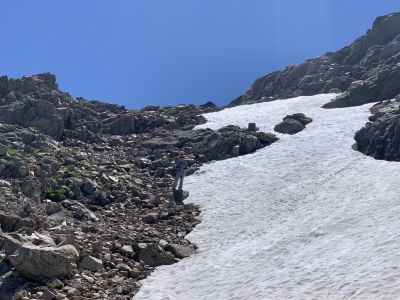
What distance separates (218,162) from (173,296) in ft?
70.4

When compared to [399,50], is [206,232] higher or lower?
lower

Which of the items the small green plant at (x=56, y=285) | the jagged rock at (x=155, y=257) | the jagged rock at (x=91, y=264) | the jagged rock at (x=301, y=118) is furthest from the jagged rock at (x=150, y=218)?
the jagged rock at (x=301, y=118)

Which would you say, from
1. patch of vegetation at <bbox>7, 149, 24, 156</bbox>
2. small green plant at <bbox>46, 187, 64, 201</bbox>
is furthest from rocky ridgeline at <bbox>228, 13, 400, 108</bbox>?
small green plant at <bbox>46, 187, 64, 201</bbox>

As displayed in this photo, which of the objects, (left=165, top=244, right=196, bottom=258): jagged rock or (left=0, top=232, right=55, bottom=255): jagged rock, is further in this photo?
(left=165, top=244, right=196, bottom=258): jagged rock

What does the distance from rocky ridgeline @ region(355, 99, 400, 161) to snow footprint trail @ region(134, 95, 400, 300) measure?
3.14 ft

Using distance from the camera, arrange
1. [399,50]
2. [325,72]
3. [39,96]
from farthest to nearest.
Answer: [325,72] → [399,50] → [39,96]

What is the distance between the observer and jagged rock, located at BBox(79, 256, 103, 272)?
2114 centimetres

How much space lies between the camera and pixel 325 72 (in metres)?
A: 75.2

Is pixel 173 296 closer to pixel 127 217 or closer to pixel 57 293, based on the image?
pixel 57 293

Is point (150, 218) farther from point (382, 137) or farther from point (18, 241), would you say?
point (382, 137)

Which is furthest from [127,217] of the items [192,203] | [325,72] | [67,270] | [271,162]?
[325,72]

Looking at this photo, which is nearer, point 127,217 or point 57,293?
point 57,293

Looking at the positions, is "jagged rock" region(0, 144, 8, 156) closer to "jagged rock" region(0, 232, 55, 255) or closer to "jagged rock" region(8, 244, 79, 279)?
→ "jagged rock" region(0, 232, 55, 255)

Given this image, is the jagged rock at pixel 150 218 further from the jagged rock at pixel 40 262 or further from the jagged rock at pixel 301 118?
the jagged rock at pixel 301 118
